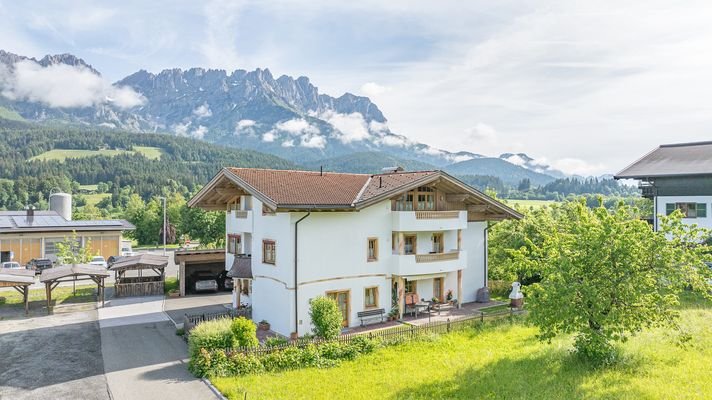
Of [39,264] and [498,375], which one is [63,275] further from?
[498,375]

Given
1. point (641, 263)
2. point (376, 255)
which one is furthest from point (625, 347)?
point (376, 255)

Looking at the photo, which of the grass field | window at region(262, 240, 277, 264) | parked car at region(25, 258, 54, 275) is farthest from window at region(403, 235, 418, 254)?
the grass field

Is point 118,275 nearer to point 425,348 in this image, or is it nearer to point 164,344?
point 164,344

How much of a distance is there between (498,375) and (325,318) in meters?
7.59

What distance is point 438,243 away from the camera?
1094 inches

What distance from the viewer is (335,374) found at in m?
17.3

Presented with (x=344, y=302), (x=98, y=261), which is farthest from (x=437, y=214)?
(x=98, y=261)

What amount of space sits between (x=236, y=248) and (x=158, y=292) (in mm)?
9223

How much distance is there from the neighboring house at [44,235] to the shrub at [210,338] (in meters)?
37.4

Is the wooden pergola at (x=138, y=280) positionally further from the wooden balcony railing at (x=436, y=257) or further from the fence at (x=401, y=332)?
the wooden balcony railing at (x=436, y=257)

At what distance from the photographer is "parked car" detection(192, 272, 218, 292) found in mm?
33719

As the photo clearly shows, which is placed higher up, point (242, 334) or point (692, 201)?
point (692, 201)

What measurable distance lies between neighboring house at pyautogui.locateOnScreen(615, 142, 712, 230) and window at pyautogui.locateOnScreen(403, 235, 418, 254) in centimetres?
2222

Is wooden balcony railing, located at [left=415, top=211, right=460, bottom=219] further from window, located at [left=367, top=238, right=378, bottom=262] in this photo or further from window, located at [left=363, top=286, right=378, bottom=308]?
window, located at [left=363, top=286, right=378, bottom=308]
